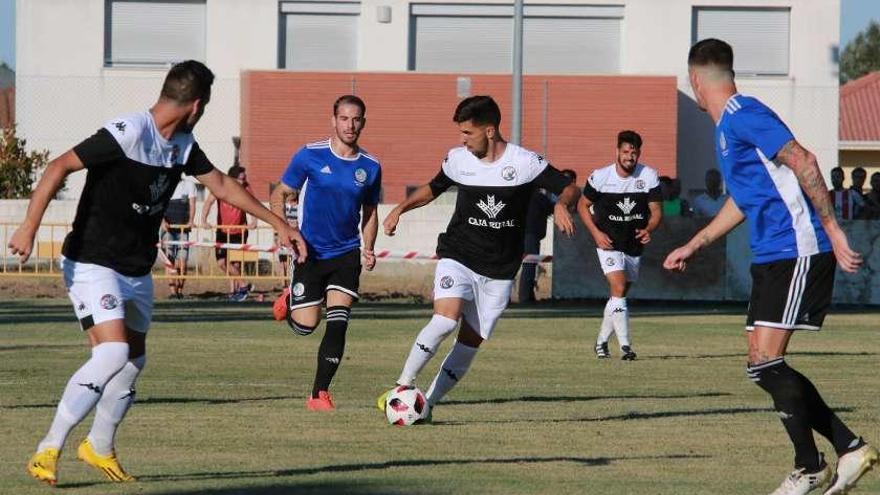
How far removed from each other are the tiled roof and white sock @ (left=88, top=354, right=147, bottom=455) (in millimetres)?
54328

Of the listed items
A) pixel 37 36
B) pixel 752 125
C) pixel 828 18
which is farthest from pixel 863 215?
pixel 37 36

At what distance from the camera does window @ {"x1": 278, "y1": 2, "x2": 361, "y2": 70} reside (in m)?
44.9

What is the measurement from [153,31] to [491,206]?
3432 cm

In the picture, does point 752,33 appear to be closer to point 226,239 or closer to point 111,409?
point 226,239

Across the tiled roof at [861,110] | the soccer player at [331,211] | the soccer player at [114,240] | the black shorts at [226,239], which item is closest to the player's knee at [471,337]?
the soccer player at [331,211]

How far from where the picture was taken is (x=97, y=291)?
332 inches

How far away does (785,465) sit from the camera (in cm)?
951

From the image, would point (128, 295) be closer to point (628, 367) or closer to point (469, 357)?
point (469, 357)

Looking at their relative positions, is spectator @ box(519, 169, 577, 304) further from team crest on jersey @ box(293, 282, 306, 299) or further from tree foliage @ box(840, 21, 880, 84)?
tree foliage @ box(840, 21, 880, 84)

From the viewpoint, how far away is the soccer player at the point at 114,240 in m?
8.31

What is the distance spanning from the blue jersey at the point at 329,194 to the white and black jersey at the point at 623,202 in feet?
15.9

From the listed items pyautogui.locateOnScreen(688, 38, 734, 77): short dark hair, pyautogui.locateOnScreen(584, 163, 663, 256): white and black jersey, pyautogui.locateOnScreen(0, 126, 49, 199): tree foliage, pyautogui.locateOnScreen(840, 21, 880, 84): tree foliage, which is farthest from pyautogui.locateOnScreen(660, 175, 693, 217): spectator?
pyautogui.locateOnScreen(840, 21, 880, 84): tree foliage

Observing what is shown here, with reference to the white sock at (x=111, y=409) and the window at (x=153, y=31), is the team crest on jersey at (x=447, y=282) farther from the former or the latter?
the window at (x=153, y=31)

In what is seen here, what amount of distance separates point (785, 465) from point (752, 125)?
6.86 ft
